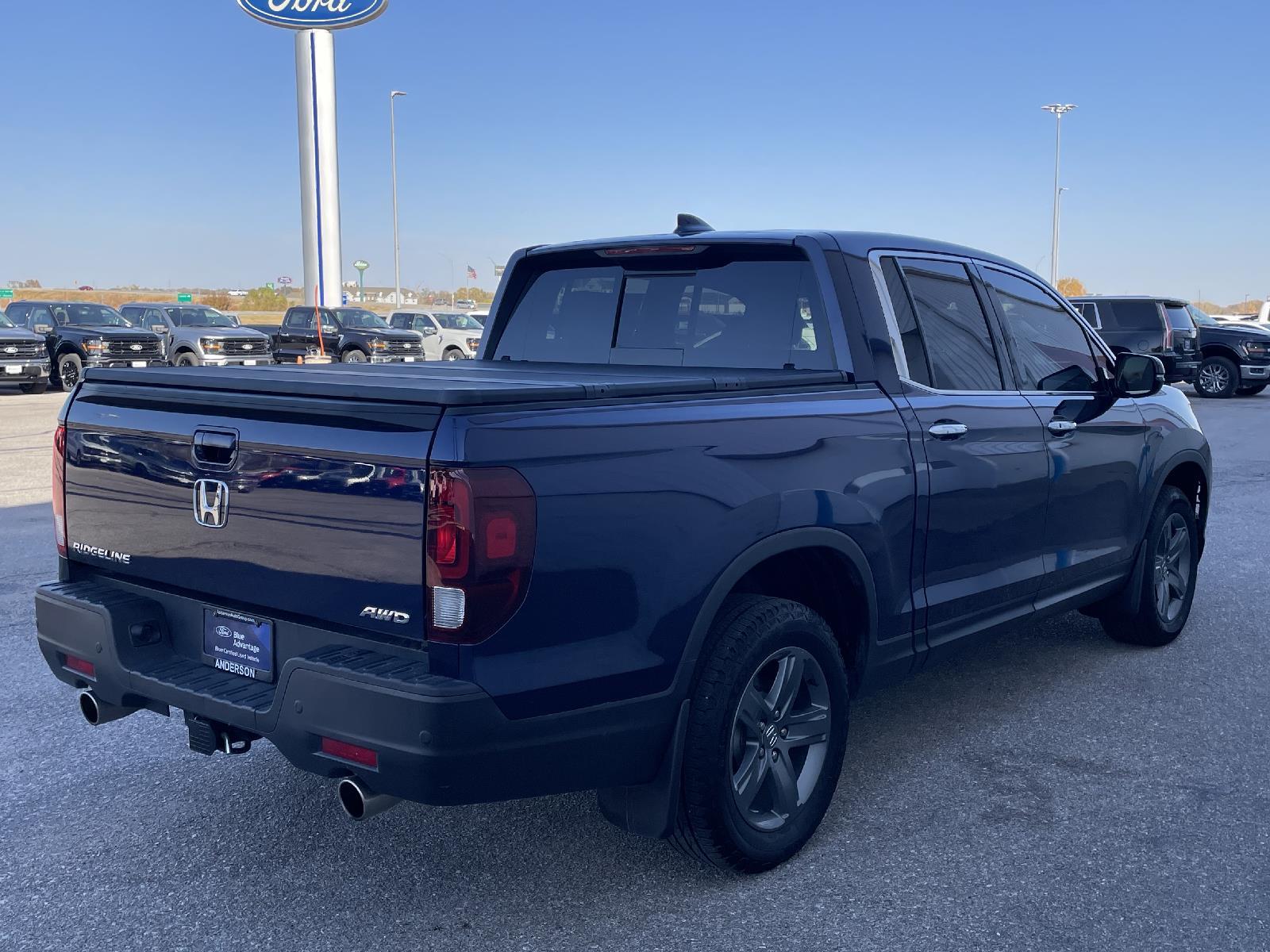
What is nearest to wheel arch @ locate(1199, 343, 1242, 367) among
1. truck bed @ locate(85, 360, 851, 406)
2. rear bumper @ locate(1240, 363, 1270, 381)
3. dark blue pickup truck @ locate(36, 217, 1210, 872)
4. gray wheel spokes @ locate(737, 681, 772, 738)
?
rear bumper @ locate(1240, 363, 1270, 381)

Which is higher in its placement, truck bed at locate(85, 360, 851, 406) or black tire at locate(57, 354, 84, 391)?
truck bed at locate(85, 360, 851, 406)

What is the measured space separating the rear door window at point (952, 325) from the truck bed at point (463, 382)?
57 centimetres

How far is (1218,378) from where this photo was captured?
2467 centimetres

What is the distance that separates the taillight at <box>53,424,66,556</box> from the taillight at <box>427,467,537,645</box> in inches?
64.9

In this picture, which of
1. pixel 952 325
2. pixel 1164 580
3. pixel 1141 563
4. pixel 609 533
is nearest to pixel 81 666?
pixel 609 533

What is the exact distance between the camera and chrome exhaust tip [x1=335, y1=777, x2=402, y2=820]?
2873 millimetres

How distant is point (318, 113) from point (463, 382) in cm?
4153

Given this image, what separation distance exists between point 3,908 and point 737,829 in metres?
2.01

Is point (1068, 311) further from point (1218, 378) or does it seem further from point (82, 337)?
point (82, 337)

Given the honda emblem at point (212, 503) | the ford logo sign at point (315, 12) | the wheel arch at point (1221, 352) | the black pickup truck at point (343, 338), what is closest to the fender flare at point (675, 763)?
the honda emblem at point (212, 503)

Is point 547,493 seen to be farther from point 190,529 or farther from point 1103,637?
point 1103,637

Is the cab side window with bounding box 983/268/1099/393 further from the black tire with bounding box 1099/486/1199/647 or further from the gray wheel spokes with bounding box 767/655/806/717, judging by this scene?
the gray wheel spokes with bounding box 767/655/806/717

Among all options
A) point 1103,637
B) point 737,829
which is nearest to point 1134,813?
point 737,829

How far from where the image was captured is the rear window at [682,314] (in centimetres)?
413
